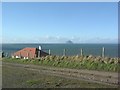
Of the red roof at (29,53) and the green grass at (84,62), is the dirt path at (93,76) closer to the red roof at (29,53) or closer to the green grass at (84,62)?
the green grass at (84,62)

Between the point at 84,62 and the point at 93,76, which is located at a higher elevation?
the point at 84,62

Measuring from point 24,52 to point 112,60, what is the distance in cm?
1986

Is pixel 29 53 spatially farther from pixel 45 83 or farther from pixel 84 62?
pixel 45 83

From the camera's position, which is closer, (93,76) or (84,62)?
(93,76)

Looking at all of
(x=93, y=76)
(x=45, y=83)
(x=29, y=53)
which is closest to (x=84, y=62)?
(x=93, y=76)

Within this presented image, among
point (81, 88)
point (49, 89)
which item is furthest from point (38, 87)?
point (81, 88)

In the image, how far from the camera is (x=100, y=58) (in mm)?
30219

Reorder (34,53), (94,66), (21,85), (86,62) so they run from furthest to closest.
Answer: (34,53), (86,62), (94,66), (21,85)

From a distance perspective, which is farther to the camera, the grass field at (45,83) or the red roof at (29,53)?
the red roof at (29,53)

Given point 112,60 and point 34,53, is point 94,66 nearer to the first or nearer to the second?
point 112,60

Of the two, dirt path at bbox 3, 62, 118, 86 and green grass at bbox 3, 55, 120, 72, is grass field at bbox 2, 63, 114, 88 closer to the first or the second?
dirt path at bbox 3, 62, 118, 86

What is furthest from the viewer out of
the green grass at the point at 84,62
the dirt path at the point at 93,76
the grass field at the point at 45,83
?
the green grass at the point at 84,62

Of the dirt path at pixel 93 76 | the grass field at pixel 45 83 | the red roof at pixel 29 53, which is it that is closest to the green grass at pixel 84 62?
the dirt path at pixel 93 76

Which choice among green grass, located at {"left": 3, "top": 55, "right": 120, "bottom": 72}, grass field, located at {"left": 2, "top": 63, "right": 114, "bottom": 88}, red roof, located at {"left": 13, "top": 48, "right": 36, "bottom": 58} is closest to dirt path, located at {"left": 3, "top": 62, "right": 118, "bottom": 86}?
grass field, located at {"left": 2, "top": 63, "right": 114, "bottom": 88}
